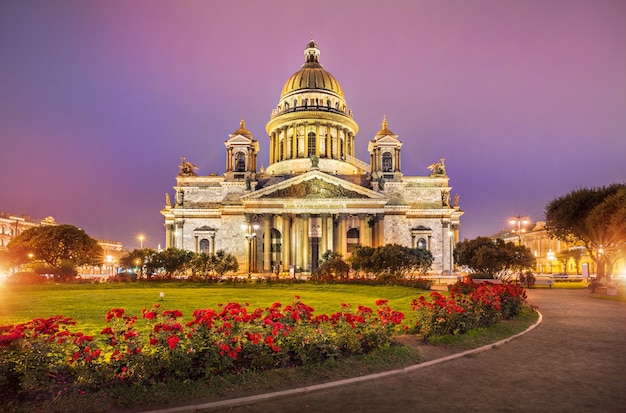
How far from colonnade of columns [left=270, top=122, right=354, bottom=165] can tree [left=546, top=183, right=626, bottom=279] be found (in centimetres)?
3463

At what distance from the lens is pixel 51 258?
4806 centimetres

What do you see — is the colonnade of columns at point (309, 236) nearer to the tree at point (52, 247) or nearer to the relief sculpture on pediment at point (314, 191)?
the relief sculpture on pediment at point (314, 191)

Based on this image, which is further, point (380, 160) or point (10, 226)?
point (10, 226)

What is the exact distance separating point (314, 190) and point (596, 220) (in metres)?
29.4

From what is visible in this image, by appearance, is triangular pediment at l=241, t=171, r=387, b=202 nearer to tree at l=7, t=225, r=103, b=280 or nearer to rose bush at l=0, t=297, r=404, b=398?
A: tree at l=7, t=225, r=103, b=280

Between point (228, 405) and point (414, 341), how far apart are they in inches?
256

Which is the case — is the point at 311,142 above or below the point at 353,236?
above

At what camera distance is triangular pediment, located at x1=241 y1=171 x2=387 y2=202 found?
52406 millimetres

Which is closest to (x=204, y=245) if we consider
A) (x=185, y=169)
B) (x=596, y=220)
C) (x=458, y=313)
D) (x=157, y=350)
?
(x=185, y=169)

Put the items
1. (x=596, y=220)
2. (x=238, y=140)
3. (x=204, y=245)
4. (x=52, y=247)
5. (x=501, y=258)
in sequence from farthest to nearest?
(x=238, y=140)
(x=204, y=245)
(x=52, y=247)
(x=501, y=258)
(x=596, y=220)

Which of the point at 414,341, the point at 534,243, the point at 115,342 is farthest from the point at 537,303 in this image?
the point at 534,243

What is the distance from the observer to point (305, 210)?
52.5m

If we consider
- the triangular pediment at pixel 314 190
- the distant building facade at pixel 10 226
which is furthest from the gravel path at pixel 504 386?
the distant building facade at pixel 10 226

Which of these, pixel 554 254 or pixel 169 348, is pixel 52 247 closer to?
pixel 169 348
